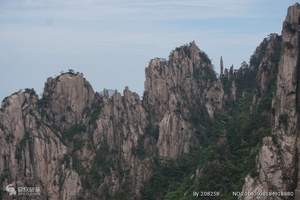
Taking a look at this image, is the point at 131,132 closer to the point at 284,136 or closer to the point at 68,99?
the point at 68,99

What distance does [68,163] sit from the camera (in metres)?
82.7

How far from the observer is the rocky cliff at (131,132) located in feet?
264

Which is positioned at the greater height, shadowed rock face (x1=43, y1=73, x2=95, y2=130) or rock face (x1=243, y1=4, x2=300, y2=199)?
shadowed rock face (x1=43, y1=73, x2=95, y2=130)

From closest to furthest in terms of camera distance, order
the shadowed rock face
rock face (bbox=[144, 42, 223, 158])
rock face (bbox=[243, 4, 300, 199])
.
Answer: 1. rock face (bbox=[243, 4, 300, 199])
2. rock face (bbox=[144, 42, 223, 158])
3. the shadowed rock face

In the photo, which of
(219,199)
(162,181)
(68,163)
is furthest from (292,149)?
(68,163)

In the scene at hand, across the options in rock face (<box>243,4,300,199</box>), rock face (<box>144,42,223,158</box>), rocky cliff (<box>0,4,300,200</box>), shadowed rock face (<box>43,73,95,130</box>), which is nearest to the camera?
rock face (<box>243,4,300,199</box>)

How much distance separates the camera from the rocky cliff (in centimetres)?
8044

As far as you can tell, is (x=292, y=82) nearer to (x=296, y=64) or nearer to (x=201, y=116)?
(x=296, y=64)

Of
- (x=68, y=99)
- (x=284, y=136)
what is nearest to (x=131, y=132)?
(x=68, y=99)

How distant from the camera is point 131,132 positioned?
86312 millimetres

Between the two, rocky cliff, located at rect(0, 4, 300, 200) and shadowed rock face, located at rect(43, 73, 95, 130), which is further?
shadowed rock face, located at rect(43, 73, 95, 130)

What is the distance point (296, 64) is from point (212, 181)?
46.9ft

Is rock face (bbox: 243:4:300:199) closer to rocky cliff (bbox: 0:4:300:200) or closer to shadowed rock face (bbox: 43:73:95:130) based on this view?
rocky cliff (bbox: 0:4:300:200)

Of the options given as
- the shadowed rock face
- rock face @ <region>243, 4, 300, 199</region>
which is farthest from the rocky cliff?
rock face @ <region>243, 4, 300, 199</region>
